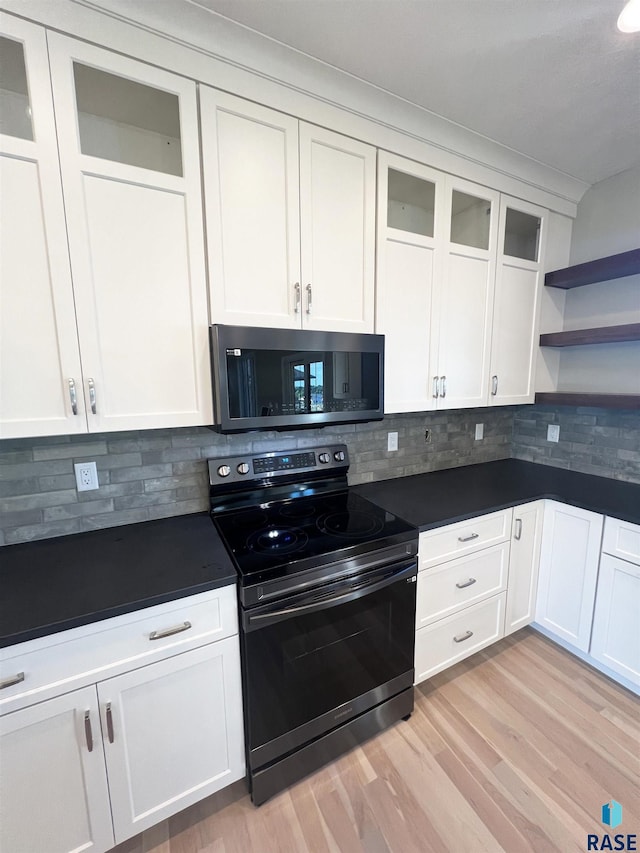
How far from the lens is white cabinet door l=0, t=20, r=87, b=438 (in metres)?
0.95

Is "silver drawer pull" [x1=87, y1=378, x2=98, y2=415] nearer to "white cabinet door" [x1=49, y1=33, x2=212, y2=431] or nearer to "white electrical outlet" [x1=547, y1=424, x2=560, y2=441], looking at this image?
"white cabinet door" [x1=49, y1=33, x2=212, y2=431]

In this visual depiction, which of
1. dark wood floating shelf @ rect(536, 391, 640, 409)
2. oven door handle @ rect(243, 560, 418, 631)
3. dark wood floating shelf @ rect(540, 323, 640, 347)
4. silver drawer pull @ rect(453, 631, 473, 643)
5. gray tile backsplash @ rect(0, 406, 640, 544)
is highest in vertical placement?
dark wood floating shelf @ rect(540, 323, 640, 347)

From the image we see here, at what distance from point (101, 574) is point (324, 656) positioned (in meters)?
0.81

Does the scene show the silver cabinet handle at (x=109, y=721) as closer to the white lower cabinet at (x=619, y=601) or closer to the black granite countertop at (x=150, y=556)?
the black granite countertop at (x=150, y=556)

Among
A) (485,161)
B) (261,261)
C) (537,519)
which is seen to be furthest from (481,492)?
(485,161)

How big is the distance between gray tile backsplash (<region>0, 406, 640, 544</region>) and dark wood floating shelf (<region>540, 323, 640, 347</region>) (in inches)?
17.1

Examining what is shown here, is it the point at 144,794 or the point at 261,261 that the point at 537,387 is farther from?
the point at 144,794

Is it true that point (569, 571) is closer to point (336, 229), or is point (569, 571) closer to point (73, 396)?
point (336, 229)

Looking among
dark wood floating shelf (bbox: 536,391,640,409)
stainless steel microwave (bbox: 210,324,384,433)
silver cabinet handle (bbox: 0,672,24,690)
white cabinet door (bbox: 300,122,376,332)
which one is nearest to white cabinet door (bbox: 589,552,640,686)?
dark wood floating shelf (bbox: 536,391,640,409)

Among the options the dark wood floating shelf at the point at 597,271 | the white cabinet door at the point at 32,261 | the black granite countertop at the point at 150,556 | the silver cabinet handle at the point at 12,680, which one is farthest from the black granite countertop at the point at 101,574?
the dark wood floating shelf at the point at 597,271

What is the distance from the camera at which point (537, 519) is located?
6.10 feet

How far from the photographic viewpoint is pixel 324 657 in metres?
1.24

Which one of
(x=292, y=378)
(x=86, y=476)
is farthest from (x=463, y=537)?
(x=86, y=476)

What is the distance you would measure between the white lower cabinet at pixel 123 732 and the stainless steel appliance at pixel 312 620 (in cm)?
10
